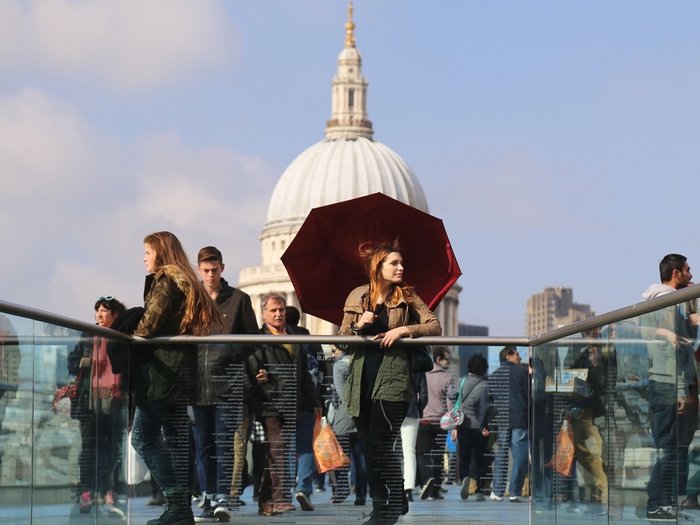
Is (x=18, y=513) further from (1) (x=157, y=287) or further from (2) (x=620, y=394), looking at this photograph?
(2) (x=620, y=394)

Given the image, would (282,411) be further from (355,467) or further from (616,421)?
(616,421)

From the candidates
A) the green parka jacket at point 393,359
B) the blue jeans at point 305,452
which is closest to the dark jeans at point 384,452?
the green parka jacket at point 393,359

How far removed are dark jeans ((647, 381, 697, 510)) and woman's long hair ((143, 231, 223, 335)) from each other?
3454 mm

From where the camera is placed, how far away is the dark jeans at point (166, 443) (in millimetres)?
9234

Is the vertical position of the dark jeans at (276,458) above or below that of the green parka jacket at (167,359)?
below

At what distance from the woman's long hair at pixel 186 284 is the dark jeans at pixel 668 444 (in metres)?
3.45

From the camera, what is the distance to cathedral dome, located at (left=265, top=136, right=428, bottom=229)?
122 meters

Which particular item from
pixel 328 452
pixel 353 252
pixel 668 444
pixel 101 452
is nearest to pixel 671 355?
pixel 668 444

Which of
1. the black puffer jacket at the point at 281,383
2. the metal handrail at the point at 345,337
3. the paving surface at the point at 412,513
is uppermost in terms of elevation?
the metal handrail at the point at 345,337

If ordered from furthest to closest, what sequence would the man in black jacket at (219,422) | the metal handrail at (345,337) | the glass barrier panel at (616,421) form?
the man in black jacket at (219,422) → the metal handrail at (345,337) → the glass barrier panel at (616,421)

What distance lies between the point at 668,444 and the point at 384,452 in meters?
3.18

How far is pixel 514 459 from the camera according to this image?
9469 mm

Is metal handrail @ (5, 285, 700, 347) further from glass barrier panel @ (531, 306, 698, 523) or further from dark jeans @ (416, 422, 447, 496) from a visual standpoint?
dark jeans @ (416, 422, 447, 496)

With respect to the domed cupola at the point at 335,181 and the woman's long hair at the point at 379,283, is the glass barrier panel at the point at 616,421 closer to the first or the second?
the woman's long hair at the point at 379,283
